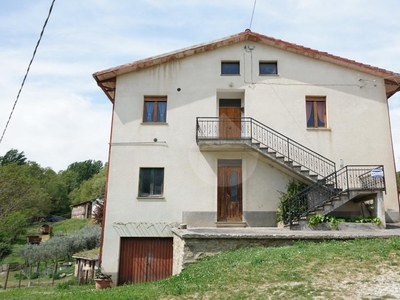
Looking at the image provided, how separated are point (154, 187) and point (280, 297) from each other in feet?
31.2

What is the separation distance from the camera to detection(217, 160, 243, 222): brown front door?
15328 millimetres

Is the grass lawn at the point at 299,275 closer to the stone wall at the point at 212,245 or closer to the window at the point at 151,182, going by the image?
the stone wall at the point at 212,245

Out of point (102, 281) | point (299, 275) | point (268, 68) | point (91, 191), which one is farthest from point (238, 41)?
point (91, 191)

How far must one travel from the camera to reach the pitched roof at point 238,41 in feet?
53.1

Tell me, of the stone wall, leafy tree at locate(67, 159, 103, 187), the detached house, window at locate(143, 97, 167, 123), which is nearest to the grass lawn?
the stone wall

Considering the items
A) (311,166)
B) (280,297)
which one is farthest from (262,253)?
(311,166)

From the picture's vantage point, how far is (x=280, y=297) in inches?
261

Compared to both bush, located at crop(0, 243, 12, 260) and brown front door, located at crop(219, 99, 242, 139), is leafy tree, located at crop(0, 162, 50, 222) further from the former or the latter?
brown front door, located at crop(219, 99, 242, 139)

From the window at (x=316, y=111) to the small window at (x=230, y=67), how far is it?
374 cm

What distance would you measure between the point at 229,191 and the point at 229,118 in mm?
3417

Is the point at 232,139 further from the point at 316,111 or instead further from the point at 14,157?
the point at 14,157

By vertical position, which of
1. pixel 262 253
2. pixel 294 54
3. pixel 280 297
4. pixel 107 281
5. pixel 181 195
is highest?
pixel 294 54

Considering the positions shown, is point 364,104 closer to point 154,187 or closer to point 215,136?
point 215,136

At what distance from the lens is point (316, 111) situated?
1647 cm
